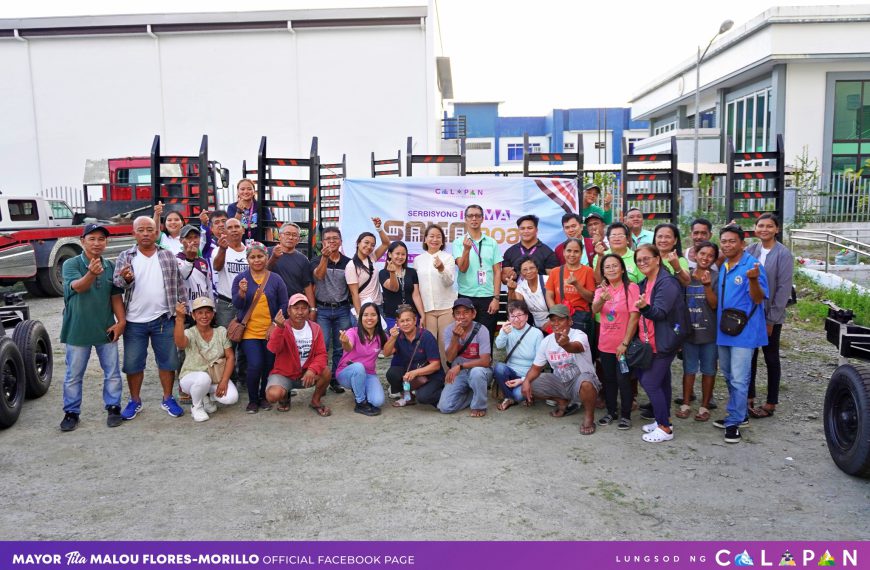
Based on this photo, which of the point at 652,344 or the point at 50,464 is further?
the point at 652,344

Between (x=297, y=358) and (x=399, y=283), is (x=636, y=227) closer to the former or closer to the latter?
(x=399, y=283)

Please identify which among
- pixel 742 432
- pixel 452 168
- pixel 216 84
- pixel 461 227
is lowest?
pixel 742 432

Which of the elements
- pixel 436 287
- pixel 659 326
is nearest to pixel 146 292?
pixel 436 287

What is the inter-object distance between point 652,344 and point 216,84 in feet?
78.0

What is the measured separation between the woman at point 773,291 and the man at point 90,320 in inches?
224

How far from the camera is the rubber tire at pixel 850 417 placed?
4.48 meters

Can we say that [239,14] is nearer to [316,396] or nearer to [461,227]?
[461,227]

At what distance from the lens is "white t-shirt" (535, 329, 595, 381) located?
600cm

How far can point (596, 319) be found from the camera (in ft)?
20.6

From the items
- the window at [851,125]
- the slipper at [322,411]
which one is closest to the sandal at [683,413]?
the slipper at [322,411]

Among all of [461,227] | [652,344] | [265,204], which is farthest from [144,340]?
[652,344]

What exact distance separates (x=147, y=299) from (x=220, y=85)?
21.7m

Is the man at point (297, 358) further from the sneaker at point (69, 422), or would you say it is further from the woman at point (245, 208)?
the woman at point (245, 208)

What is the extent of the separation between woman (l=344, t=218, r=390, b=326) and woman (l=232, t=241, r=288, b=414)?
782 millimetres
